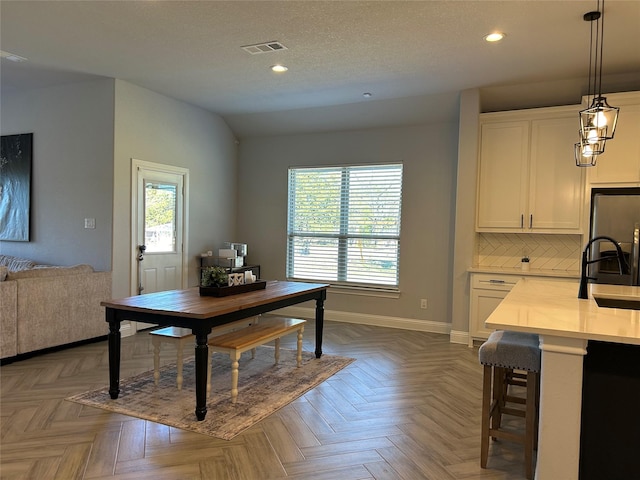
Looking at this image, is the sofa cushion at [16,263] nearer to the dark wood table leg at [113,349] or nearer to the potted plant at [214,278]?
the dark wood table leg at [113,349]

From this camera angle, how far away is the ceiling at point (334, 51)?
323cm

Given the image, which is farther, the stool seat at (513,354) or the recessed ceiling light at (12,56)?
the recessed ceiling light at (12,56)

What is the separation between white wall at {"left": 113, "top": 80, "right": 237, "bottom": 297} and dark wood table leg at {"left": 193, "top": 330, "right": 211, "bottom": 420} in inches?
102

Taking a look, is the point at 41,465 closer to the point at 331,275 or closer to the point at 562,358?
the point at 562,358

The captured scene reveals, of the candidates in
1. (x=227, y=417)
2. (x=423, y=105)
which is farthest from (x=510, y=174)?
(x=227, y=417)

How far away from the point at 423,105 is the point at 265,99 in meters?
1.98

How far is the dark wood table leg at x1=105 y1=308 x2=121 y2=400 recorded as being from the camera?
3133 millimetres

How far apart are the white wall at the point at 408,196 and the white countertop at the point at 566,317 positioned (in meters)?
2.84

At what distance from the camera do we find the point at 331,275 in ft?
21.0

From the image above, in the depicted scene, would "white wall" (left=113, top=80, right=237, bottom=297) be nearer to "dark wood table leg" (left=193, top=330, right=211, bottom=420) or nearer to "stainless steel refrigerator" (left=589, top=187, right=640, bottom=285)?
"dark wood table leg" (left=193, top=330, right=211, bottom=420)

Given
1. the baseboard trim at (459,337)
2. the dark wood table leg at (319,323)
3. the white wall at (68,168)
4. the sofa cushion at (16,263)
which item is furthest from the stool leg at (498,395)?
the sofa cushion at (16,263)

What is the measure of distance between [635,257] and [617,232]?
281mm

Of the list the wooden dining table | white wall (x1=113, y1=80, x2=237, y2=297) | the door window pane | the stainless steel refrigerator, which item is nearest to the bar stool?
the wooden dining table

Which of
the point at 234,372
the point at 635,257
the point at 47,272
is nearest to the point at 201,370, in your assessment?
the point at 234,372
